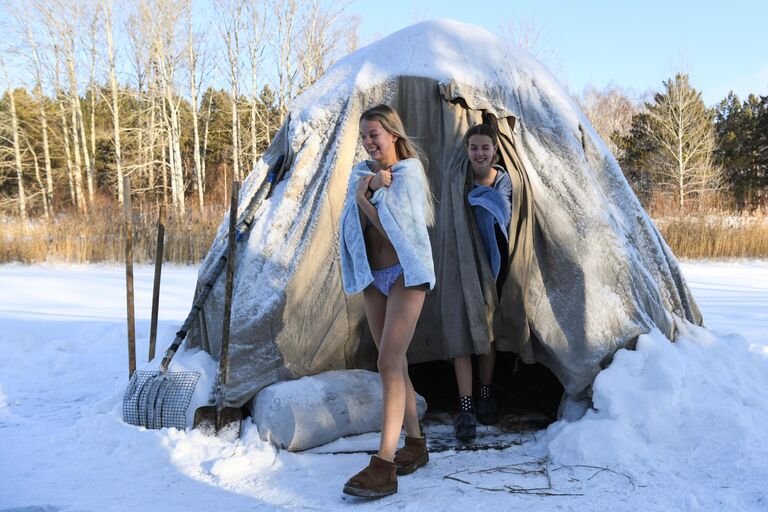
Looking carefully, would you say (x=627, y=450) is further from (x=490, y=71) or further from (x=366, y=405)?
(x=490, y=71)

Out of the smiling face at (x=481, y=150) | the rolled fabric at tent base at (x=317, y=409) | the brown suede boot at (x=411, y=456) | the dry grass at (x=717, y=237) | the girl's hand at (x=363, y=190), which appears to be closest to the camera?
the girl's hand at (x=363, y=190)

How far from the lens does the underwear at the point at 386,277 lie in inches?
103

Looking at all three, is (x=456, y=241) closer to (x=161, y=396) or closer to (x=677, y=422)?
(x=677, y=422)

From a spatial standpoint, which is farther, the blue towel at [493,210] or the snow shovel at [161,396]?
the blue towel at [493,210]

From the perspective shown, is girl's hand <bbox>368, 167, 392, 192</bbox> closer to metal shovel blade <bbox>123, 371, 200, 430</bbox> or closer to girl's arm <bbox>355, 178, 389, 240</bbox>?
girl's arm <bbox>355, 178, 389, 240</bbox>

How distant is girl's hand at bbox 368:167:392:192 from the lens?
2594 mm

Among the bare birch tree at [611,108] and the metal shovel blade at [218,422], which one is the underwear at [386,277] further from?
the bare birch tree at [611,108]

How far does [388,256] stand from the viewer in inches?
105

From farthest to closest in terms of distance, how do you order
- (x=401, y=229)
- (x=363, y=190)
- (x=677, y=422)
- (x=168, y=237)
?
1. (x=168, y=237)
2. (x=677, y=422)
3. (x=363, y=190)
4. (x=401, y=229)

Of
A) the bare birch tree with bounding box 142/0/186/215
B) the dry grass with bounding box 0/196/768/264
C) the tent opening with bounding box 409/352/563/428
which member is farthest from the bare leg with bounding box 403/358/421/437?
the bare birch tree with bounding box 142/0/186/215

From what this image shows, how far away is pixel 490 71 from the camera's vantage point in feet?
13.1

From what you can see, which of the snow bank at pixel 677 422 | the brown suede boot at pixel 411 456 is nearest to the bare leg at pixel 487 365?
the snow bank at pixel 677 422

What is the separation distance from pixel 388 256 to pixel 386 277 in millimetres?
90

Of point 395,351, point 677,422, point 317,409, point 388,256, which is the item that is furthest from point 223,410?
point 677,422
